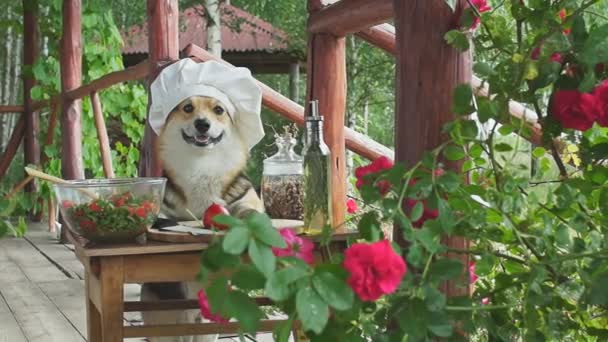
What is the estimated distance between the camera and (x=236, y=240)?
40.0 inches

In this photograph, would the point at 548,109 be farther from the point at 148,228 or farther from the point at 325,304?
the point at 148,228

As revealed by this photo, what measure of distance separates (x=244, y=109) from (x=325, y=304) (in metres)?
0.93

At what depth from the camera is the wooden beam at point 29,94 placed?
229 inches

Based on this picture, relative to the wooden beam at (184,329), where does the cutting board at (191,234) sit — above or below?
above

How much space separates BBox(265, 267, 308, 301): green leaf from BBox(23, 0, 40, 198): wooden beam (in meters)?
4.98

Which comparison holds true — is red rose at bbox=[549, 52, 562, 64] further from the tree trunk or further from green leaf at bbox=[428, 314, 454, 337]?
the tree trunk

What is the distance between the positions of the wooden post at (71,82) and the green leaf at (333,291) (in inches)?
159

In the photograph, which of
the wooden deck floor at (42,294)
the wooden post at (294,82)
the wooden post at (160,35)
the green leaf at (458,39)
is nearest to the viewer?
the green leaf at (458,39)

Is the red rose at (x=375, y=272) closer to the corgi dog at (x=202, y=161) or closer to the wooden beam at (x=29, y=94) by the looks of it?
the corgi dog at (x=202, y=161)

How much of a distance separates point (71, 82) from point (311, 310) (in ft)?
13.5

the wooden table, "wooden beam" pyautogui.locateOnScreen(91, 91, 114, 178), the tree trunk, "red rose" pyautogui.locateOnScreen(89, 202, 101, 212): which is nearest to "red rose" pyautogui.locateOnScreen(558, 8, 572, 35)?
the wooden table

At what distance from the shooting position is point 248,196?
191 cm

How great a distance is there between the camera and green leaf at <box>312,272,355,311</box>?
1.03 m

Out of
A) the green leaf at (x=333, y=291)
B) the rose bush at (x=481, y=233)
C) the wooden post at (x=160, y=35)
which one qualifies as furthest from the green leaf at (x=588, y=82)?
the wooden post at (x=160, y=35)
